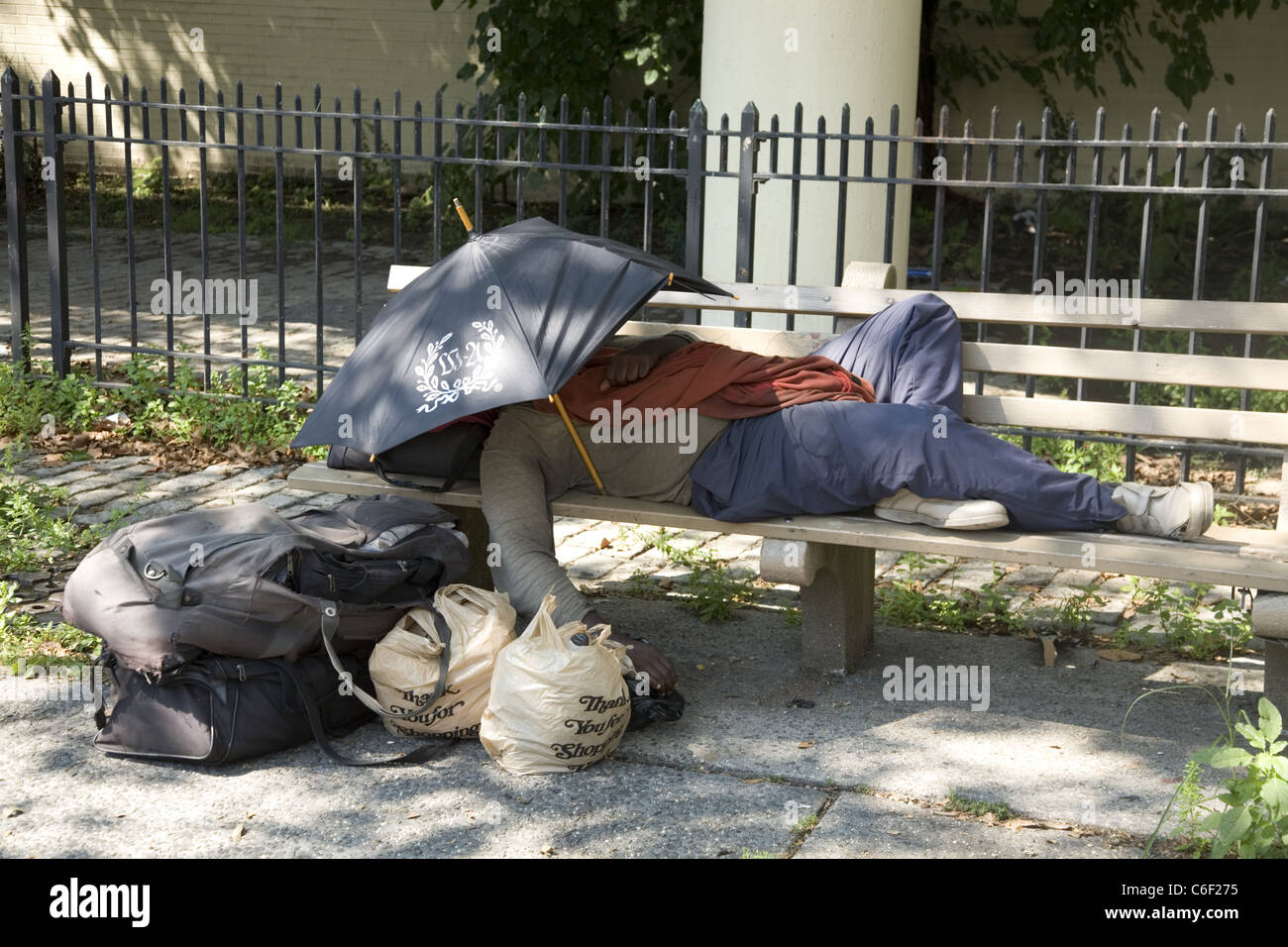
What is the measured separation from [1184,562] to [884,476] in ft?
2.73

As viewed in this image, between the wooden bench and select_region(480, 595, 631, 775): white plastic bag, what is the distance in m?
0.63

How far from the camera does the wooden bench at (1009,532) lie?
3.81 m

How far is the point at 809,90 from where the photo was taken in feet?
23.4

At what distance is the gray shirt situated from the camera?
4082 mm

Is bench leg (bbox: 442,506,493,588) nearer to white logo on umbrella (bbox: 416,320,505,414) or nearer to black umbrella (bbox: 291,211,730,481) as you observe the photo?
black umbrella (bbox: 291,211,730,481)

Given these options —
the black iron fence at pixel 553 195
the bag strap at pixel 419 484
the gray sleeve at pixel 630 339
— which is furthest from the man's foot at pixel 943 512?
the black iron fence at pixel 553 195

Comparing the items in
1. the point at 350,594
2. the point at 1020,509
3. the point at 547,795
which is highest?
the point at 1020,509

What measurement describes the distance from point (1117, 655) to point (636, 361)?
1851mm

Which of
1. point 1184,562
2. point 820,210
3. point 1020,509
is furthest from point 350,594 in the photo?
point 820,210

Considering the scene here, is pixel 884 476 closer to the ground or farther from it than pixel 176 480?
farther from it

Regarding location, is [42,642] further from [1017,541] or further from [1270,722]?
[1270,722]

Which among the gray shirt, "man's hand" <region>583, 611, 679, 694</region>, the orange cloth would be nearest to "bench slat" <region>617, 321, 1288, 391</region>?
the orange cloth

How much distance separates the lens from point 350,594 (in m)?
3.89

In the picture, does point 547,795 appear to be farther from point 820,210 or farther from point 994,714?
point 820,210
